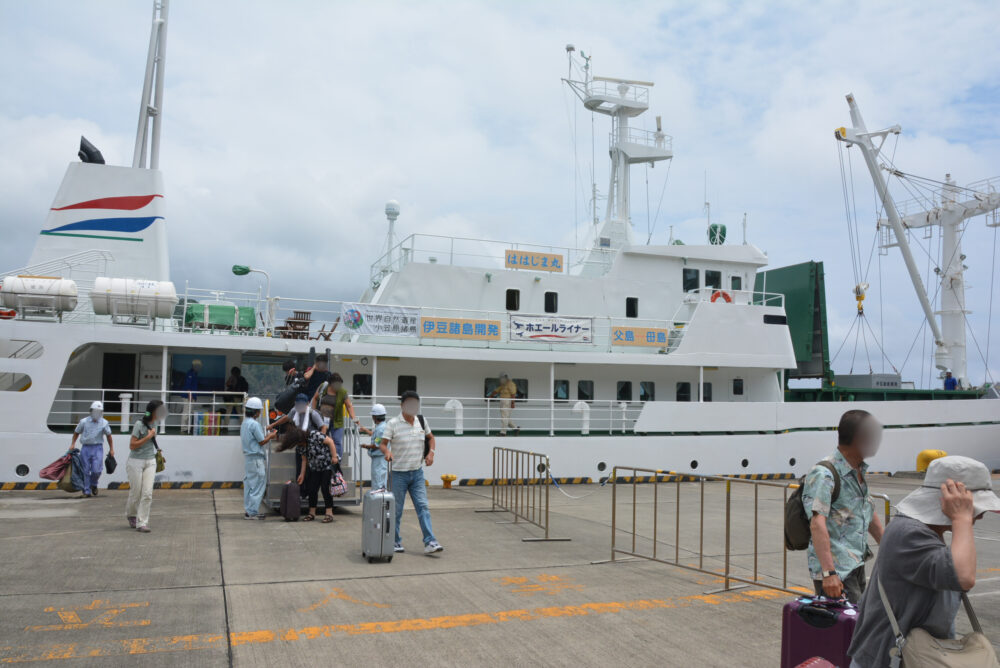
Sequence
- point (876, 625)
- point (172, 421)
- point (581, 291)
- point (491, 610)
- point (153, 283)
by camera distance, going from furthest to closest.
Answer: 1. point (581, 291)
2. point (172, 421)
3. point (153, 283)
4. point (491, 610)
5. point (876, 625)

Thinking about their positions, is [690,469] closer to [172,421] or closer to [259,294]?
[259,294]

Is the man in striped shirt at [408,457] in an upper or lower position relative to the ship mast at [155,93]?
lower

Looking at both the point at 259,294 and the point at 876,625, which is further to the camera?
the point at 259,294

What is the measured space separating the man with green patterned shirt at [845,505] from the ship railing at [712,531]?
107 cm

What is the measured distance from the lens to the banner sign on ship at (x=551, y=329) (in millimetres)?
16188

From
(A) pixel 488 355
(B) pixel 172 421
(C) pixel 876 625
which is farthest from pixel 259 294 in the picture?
(C) pixel 876 625

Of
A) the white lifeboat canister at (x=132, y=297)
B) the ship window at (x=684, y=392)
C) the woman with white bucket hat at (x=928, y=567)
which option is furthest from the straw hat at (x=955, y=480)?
the ship window at (x=684, y=392)

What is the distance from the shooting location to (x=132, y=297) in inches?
519

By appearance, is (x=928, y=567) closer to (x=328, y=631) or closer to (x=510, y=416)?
(x=328, y=631)

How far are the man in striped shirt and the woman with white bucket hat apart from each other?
539cm

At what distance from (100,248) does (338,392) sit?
23.5ft

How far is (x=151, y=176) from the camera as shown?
14742 mm

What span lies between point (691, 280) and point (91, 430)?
14.3 metres

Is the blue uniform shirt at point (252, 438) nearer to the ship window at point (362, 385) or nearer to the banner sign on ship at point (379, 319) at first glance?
the banner sign on ship at point (379, 319)
